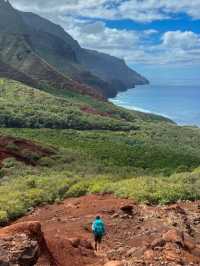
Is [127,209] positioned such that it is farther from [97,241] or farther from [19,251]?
[19,251]

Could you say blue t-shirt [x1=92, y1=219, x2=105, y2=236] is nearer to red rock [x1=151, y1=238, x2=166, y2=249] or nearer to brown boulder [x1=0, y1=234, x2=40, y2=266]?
red rock [x1=151, y1=238, x2=166, y2=249]

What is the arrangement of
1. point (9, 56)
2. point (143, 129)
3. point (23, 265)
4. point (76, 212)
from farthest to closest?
1. point (9, 56)
2. point (143, 129)
3. point (76, 212)
4. point (23, 265)

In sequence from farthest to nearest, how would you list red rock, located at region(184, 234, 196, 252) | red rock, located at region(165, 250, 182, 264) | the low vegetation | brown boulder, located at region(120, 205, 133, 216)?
the low vegetation → brown boulder, located at region(120, 205, 133, 216) → red rock, located at region(184, 234, 196, 252) → red rock, located at region(165, 250, 182, 264)

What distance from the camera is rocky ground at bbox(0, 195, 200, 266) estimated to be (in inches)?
514

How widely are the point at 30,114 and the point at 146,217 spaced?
6054cm

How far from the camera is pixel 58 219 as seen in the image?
21.5m

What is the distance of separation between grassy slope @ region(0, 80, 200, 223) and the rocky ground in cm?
108

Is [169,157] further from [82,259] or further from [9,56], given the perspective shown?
[9,56]

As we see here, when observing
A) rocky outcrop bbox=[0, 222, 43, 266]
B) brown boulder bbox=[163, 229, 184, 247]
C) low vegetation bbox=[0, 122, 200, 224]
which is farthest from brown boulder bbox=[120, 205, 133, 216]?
rocky outcrop bbox=[0, 222, 43, 266]

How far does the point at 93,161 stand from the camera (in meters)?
47.4

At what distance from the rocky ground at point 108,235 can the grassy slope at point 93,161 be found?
108cm

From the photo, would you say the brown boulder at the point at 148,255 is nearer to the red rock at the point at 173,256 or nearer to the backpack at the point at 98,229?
the red rock at the point at 173,256

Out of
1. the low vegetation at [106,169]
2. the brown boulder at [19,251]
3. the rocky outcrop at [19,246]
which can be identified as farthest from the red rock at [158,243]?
the low vegetation at [106,169]

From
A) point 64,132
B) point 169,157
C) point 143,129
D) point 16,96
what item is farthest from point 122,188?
point 16,96
